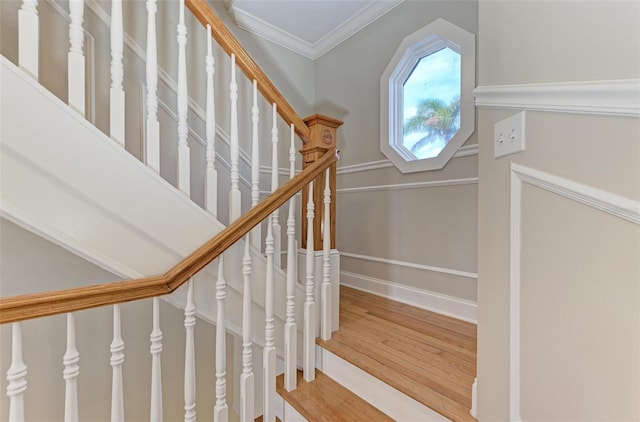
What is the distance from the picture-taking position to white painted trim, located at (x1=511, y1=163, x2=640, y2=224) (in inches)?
21.4

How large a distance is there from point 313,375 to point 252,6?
2.85m

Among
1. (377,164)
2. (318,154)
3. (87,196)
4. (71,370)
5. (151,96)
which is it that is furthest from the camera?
(377,164)

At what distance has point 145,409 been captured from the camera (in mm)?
1661

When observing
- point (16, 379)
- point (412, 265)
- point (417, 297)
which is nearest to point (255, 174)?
point (16, 379)

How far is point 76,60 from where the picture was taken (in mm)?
1054

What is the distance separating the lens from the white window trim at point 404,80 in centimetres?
180

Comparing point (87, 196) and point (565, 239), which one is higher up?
point (87, 196)

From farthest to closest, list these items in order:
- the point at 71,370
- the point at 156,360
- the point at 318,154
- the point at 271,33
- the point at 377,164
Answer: the point at 271,33, the point at 377,164, the point at 318,154, the point at 156,360, the point at 71,370

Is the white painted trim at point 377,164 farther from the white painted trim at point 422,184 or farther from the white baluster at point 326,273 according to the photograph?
the white baluster at point 326,273

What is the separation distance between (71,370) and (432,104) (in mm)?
2389

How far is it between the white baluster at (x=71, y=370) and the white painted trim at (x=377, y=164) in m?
2.07

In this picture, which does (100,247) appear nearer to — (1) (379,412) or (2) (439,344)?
(1) (379,412)

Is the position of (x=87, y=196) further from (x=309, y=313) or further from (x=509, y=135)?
(x=509, y=135)

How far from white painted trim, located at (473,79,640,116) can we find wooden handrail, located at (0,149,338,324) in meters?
0.89
